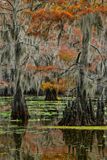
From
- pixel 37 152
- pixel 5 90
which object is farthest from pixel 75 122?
pixel 5 90

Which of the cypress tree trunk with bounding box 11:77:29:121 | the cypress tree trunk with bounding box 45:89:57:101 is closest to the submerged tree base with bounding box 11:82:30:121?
the cypress tree trunk with bounding box 11:77:29:121

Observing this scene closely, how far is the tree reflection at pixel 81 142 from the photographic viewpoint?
10.1 meters

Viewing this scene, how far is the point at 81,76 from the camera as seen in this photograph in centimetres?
1694

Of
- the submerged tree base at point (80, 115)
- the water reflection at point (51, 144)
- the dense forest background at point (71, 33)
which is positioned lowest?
the water reflection at point (51, 144)

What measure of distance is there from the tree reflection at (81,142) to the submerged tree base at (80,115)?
5.17ft

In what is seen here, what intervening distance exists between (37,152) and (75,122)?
533 cm

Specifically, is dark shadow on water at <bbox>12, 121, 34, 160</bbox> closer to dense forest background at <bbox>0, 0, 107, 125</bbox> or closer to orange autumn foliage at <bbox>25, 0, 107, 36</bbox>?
dense forest background at <bbox>0, 0, 107, 125</bbox>

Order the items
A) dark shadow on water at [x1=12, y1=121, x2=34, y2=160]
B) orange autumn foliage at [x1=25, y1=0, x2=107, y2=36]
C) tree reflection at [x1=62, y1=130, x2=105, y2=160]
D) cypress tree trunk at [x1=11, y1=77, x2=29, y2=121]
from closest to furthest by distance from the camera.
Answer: dark shadow on water at [x1=12, y1=121, x2=34, y2=160] → tree reflection at [x1=62, y1=130, x2=105, y2=160] → orange autumn foliage at [x1=25, y1=0, x2=107, y2=36] → cypress tree trunk at [x1=11, y1=77, x2=29, y2=121]

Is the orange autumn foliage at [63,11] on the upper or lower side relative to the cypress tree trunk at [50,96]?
upper

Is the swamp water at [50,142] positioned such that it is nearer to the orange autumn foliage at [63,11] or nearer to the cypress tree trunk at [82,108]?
the cypress tree trunk at [82,108]

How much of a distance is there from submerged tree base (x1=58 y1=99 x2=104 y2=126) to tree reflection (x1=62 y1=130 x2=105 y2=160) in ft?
5.17

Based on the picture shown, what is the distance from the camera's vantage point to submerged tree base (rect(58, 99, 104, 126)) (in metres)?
15.9

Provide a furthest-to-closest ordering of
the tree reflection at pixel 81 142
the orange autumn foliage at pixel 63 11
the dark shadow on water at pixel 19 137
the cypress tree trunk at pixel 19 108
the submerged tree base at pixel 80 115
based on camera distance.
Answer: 1. the cypress tree trunk at pixel 19 108
2. the submerged tree base at pixel 80 115
3. the orange autumn foliage at pixel 63 11
4. the tree reflection at pixel 81 142
5. the dark shadow on water at pixel 19 137

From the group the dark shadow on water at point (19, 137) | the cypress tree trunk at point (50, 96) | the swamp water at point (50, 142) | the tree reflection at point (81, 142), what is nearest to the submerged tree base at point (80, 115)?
the swamp water at point (50, 142)
